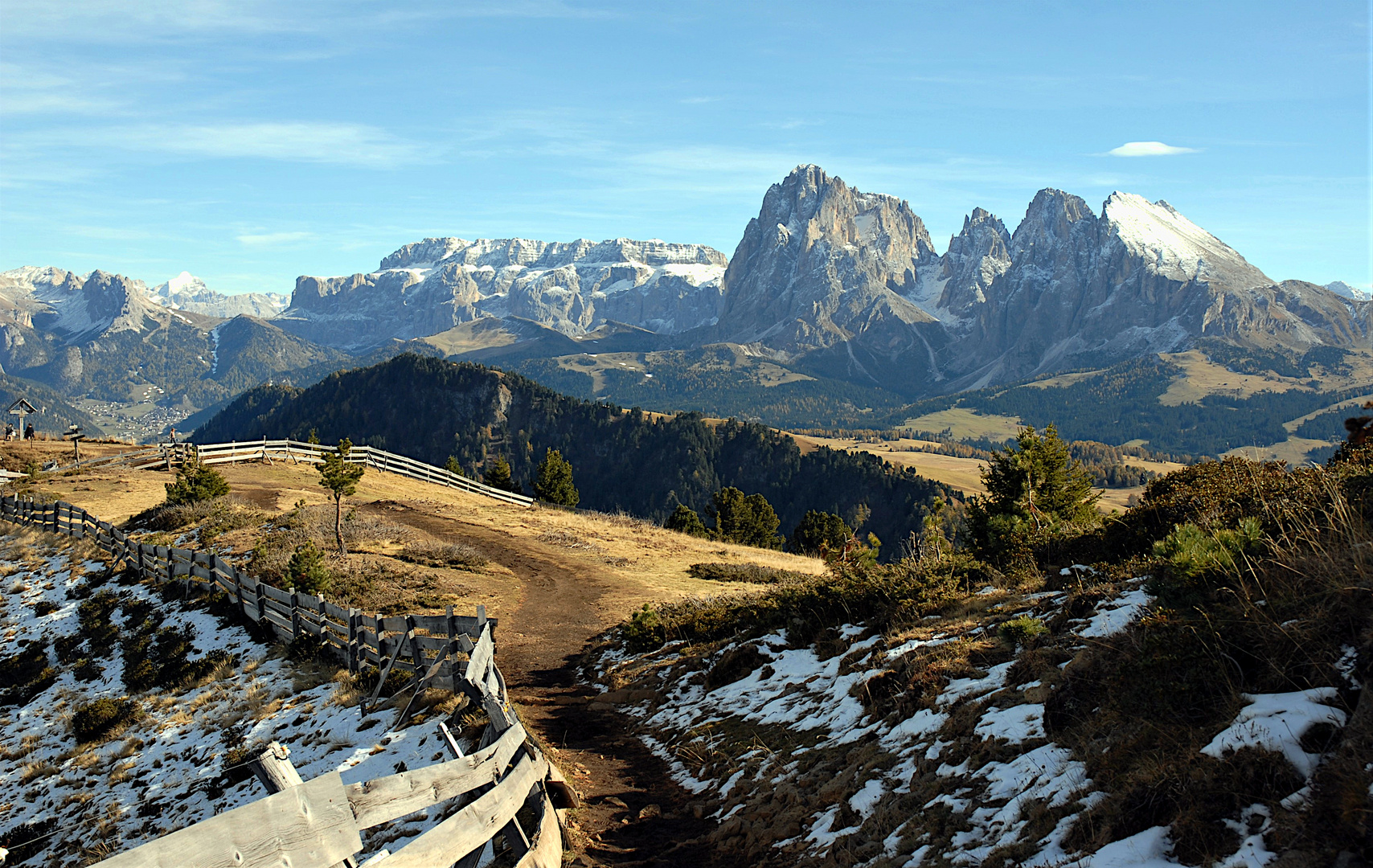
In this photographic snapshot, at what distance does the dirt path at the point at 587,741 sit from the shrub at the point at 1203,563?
5825 mm

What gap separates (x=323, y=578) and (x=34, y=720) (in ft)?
22.1

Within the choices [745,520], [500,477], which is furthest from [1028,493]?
[500,477]

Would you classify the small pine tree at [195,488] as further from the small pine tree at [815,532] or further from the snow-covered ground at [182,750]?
the small pine tree at [815,532]

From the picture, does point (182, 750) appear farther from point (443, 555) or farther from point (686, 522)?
point (686, 522)

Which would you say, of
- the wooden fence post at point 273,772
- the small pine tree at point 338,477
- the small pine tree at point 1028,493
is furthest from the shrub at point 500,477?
the wooden fence post at point 273,772

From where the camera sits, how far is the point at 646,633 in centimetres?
2055

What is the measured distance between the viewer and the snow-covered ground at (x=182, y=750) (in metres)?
12.8

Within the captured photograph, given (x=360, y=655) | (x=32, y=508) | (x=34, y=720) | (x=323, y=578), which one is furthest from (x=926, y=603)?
(x=32, y=508)

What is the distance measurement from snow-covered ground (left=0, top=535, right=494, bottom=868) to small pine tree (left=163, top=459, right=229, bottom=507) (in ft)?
59.0

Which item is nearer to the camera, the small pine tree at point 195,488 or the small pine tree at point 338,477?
the small pine tree at point 338,477

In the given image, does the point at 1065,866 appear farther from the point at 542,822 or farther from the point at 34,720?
the point at 34,720

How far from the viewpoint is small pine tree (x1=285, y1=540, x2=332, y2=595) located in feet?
73.0

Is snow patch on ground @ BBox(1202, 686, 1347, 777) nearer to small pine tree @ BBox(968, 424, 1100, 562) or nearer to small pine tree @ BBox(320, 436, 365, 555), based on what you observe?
small pine tree @ BBox(968, 424, 1100, 562)

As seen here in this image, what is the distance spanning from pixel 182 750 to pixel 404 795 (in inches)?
466
